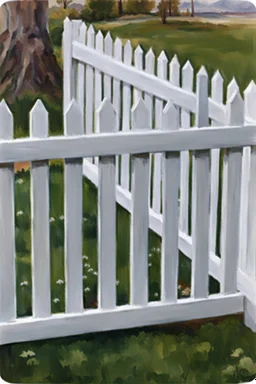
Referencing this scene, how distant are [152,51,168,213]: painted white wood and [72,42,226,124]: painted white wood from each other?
2.7 inches

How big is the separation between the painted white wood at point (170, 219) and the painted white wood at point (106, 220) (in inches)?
7.6

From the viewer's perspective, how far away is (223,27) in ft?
10.5

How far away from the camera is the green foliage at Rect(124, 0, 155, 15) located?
10.1ft

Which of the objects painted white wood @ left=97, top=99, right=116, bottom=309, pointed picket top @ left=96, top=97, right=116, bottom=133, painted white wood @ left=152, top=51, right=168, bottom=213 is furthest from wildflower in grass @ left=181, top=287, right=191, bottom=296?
pointed picket top @ left=96, top=97, right=116, bottom=133

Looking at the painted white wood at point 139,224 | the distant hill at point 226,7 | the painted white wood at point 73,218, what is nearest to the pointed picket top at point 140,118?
the painted white wood at point 139,224

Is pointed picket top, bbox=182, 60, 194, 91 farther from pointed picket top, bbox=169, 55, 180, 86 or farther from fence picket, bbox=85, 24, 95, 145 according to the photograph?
fence picket, bbox=85, 24, 95, 145

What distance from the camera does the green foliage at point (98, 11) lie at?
10.1 ft

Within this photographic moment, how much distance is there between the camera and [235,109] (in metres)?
3.19

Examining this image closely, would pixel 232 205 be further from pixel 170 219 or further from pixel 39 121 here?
pixel 39 121

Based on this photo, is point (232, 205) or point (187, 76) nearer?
point (232, 205)

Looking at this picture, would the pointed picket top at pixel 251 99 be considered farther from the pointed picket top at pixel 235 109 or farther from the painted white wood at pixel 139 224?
the painted white wood at pixel 139 224

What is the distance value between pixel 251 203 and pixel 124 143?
0.58m

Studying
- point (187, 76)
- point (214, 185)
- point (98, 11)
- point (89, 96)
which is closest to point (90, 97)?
point (89, 96)

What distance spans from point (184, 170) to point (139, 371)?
90 centimetres
